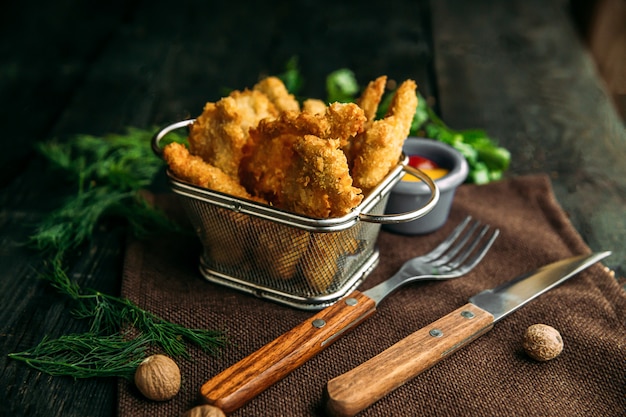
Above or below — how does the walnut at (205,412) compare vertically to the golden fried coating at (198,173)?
below

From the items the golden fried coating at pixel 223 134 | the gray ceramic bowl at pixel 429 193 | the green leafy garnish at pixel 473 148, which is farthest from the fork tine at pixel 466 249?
the golden fried coating at pixel 223 134

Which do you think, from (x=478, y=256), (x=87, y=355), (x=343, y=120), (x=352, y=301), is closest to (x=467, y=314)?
(x=352, y=301)

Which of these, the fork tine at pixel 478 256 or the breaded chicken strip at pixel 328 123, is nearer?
the breaded chicken strip at pixel 328 123

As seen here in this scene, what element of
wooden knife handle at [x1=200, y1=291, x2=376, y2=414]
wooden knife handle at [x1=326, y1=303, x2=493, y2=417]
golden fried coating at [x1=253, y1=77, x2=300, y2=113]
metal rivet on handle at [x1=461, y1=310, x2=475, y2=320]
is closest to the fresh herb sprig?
wooden knife handle at [x1=200, y1=291, x2=376, y2=414]

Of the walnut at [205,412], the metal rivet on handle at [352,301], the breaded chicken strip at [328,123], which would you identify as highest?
the breaded chicken strip at [328,123]

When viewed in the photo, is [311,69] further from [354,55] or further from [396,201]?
[396,201]

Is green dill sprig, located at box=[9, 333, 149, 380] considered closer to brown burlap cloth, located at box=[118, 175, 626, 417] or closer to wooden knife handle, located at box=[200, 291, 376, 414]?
brown burlap cloth, located at box=[118, 175, 626, 417]

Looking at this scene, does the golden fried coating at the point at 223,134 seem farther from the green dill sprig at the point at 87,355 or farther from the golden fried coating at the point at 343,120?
the green dill sprig at the point at 87,355
